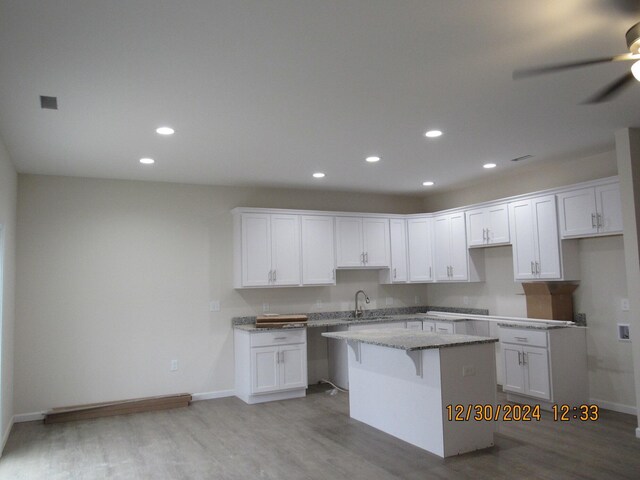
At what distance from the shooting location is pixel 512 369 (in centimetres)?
538

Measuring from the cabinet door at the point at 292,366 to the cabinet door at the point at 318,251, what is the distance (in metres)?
0.93

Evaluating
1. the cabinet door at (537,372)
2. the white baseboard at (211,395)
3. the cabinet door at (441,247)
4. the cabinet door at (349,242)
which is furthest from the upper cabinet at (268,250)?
the cabinet door at (537,372)

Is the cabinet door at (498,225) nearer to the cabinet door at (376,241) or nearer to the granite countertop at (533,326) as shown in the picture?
the granite countertop at (533,326)

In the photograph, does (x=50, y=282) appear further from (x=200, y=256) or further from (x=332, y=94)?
(x=332, y=94)

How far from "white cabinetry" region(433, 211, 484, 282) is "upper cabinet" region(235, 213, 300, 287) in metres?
2.07

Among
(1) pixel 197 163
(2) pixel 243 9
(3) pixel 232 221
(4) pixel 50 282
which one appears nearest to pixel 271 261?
Answer: (3) pixel 232 221

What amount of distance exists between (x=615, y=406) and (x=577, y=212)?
6.57 ft

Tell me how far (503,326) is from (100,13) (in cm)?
486

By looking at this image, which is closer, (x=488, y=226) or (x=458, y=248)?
(x=488, y=226)

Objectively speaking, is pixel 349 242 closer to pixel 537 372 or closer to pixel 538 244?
pixel 538 244

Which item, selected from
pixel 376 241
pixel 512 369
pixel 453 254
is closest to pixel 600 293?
pixel 512 369

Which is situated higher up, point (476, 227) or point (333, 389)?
point (476, 227)

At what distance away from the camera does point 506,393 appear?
570 cm

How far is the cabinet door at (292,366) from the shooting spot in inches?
233
